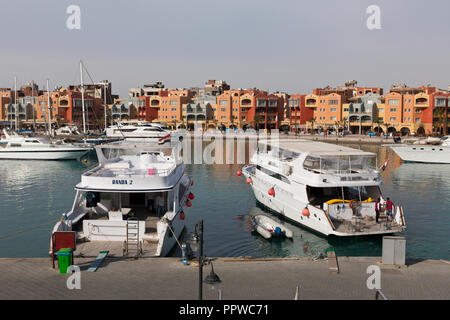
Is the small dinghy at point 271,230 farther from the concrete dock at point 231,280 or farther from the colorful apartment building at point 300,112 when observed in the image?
the colorful apartment building at point 300,112

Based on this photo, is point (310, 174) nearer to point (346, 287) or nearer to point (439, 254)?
point (439, 254)

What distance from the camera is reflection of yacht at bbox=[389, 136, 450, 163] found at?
61469 millimetres

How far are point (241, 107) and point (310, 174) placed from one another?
341 ft

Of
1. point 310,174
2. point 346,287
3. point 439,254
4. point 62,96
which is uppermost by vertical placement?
point 62,96

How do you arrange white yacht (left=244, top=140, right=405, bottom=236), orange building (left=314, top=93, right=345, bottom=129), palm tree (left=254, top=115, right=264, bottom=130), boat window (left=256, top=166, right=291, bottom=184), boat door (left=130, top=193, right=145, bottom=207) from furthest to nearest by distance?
1. palm tree (left=254, top=115, right=264, bottom=130)
2. orange building (left=314, top=93, right=345, bottom=129)
3. boat window (left=256, top=166, right=291, bottom=184)
4. boat door (left=130, top=193, right=145, bottom=207)
5. white yacht (left=244, top=140, right=405, bottom=236)

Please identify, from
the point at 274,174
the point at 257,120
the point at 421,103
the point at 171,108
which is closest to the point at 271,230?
the point at 274,174

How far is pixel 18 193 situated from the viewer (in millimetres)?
39250

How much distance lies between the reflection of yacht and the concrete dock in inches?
1991

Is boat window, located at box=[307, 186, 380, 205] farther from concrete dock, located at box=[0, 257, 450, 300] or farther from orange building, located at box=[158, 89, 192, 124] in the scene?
orange building, located at box=[158, 89, 192, 124]

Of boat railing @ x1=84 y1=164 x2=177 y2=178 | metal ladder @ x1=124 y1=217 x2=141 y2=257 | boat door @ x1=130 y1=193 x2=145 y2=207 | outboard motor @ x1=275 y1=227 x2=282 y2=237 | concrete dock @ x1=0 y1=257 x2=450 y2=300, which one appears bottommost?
outboard motor @ x1=275 y1=227 x2=282 y2=237

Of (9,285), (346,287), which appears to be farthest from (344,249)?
(9,285)

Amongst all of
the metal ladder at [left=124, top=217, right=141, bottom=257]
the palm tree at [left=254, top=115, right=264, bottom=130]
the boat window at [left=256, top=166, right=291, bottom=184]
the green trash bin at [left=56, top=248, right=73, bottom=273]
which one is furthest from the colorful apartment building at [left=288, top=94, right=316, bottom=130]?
the green trash bin at [left=56, top=248, right=73, bottom=273]

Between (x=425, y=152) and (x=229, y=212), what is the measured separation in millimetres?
42597

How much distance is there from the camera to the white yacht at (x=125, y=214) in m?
18.0
